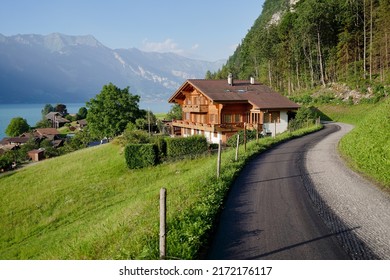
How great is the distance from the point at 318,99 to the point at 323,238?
53102 millimetres

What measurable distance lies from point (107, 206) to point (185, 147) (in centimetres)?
1082

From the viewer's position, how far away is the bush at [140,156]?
2800 cm

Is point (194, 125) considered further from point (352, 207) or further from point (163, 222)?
point (163, 222)

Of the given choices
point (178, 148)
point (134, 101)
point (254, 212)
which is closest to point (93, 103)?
point (134, 101)

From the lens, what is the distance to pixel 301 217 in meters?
9.68

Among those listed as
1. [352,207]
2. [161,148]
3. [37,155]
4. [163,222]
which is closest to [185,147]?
[161,148]

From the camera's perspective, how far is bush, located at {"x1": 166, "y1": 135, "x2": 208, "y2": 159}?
1127 inches

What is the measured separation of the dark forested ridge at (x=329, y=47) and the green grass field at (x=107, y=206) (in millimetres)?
25648

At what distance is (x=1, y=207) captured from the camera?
22.5 metres

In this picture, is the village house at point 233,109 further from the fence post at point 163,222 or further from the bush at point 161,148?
the fence post at point 163,222

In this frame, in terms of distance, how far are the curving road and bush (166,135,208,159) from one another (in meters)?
12.5

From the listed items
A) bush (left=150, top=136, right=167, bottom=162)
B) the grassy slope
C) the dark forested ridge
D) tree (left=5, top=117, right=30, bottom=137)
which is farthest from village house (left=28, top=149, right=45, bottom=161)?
the grassy slope

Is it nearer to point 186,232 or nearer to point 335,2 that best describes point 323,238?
point 186,232

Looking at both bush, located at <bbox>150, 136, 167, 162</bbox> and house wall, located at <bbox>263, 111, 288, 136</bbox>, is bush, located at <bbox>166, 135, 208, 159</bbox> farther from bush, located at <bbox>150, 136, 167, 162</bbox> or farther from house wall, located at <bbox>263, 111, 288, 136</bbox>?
house wall, located at <bbox>263, 111, 288, 136</bbox>
